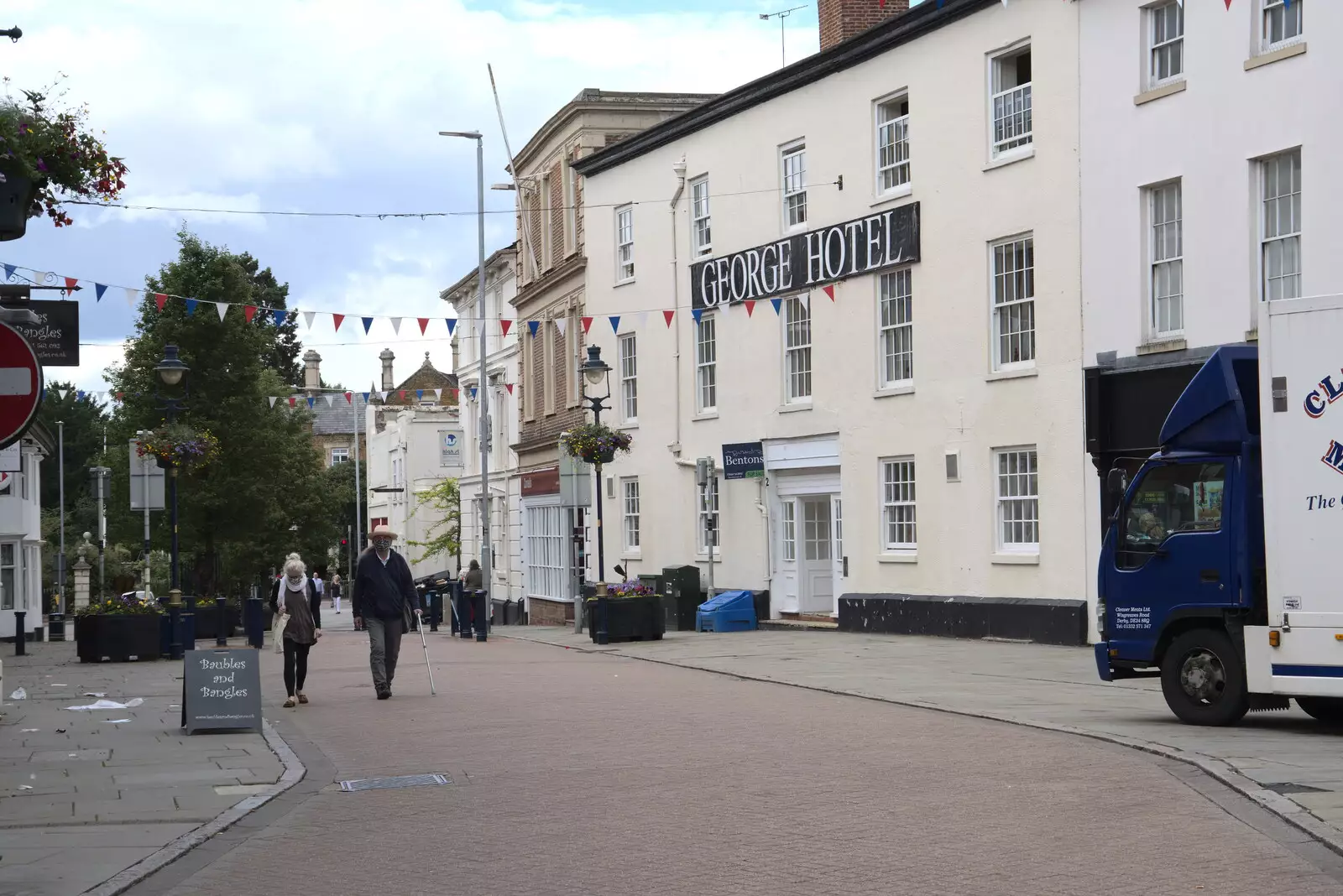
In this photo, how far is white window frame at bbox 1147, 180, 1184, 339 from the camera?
23.2 metres

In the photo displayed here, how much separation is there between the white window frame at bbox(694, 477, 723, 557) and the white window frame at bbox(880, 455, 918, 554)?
18.9 feet

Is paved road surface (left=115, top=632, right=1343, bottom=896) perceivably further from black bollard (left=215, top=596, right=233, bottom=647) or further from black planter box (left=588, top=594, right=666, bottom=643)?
black bollard (left=215, top=596, right=233, bottom=647)

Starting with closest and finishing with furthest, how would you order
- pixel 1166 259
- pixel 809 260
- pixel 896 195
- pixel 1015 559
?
pixel 1166 259
pixel 1015 559
pixel 896 195
pixel 809 260

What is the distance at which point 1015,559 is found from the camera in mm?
25906

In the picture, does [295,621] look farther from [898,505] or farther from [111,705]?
[898,505]

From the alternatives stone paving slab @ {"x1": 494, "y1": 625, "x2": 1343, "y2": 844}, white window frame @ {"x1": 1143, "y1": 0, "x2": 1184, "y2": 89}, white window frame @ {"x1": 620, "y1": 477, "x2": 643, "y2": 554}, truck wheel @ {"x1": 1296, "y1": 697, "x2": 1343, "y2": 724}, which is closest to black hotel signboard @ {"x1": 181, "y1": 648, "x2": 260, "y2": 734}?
stone paving slab @ {"x1": 494, "y1": 625, "x2": 1343, "y2": 844}

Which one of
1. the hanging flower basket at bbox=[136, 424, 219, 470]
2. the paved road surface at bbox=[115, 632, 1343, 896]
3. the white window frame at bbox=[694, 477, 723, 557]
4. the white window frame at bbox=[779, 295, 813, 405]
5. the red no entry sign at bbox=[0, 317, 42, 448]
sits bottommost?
the paved road surface at bbox=[115, 632, 1343, 896]

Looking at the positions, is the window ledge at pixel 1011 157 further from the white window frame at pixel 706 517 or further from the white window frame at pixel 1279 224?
the white window frame at pixel 706 517

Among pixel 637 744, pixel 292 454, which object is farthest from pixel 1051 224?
pixel 292 454

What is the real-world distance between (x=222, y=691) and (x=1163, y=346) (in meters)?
13.8

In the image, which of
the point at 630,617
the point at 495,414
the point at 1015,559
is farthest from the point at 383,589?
the point at 495,414

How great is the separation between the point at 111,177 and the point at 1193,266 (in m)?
15.6

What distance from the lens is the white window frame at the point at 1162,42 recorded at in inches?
912

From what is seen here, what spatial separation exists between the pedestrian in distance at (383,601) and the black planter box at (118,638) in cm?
1016
